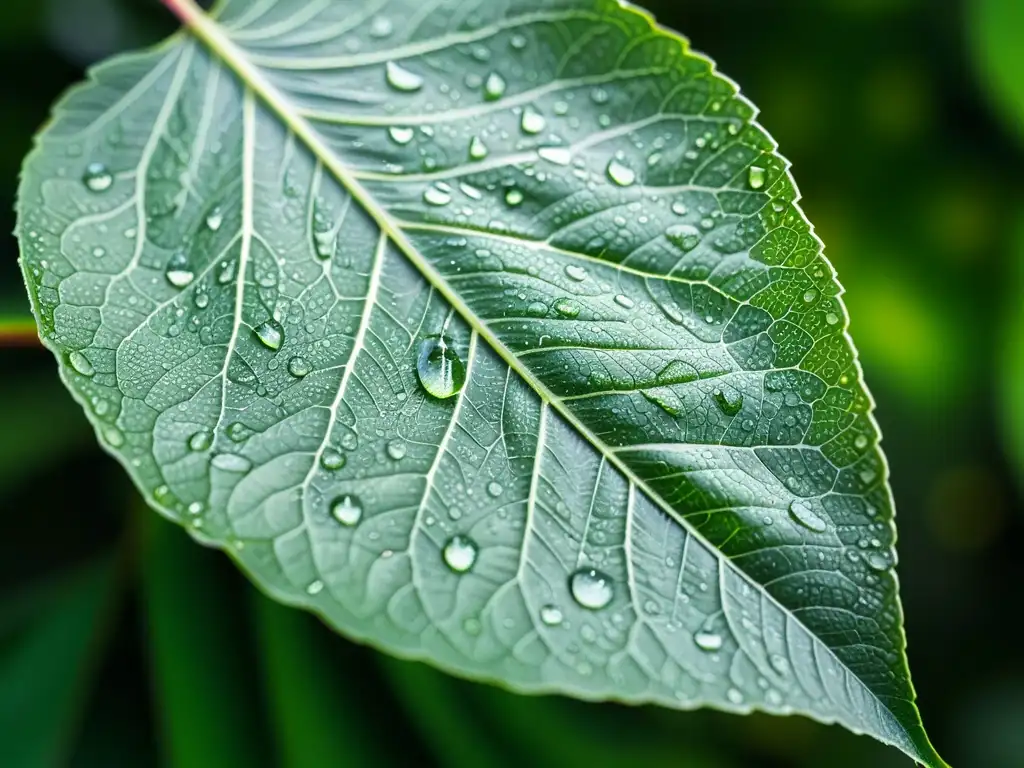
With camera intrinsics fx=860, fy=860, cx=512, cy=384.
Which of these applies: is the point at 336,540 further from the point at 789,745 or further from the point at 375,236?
the point at 789,745

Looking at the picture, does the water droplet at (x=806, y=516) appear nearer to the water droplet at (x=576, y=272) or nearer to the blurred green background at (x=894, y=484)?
the water droplet at (x=576, y=272)

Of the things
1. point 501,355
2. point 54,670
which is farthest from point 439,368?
point 54,670

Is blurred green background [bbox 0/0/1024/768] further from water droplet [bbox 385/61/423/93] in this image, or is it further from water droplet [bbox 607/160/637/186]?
water droplet [bbox 607/160/637/186]

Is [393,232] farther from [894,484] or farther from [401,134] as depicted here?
[894,484]

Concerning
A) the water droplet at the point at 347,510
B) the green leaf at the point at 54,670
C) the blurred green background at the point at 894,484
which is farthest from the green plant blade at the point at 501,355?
the green leaf at the point at 54,670

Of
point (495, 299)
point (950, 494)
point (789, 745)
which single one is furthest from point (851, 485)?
point (950, 494)

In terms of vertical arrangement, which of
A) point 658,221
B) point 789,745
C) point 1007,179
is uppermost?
point 1007,179
